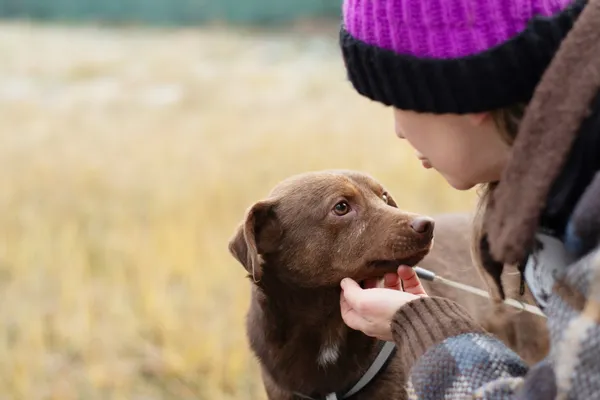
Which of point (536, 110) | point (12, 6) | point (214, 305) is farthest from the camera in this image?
point (12, 6)

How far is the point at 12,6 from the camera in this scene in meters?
17.3

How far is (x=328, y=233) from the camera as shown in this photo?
2.62 m

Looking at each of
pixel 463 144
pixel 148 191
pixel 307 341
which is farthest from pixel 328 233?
pixel 148 191

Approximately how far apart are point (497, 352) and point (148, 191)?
16.0 ft

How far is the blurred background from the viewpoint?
3.85 meters

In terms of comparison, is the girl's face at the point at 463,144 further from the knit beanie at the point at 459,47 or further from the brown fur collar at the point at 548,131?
the brown fur collar at the point at 548,131

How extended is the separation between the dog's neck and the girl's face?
3.02 feet

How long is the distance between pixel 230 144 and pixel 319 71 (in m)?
4.56

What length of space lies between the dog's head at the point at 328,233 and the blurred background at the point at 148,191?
1144 mm

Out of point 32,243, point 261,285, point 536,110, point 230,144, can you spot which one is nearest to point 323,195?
point 261,285

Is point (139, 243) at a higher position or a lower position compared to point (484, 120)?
lower

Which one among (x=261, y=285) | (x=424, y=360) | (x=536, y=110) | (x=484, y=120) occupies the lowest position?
(x=261, y=285)

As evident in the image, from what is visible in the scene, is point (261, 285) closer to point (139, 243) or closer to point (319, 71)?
point (139, 243)

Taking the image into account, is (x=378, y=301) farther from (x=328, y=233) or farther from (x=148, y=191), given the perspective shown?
(x=148, y=191)
